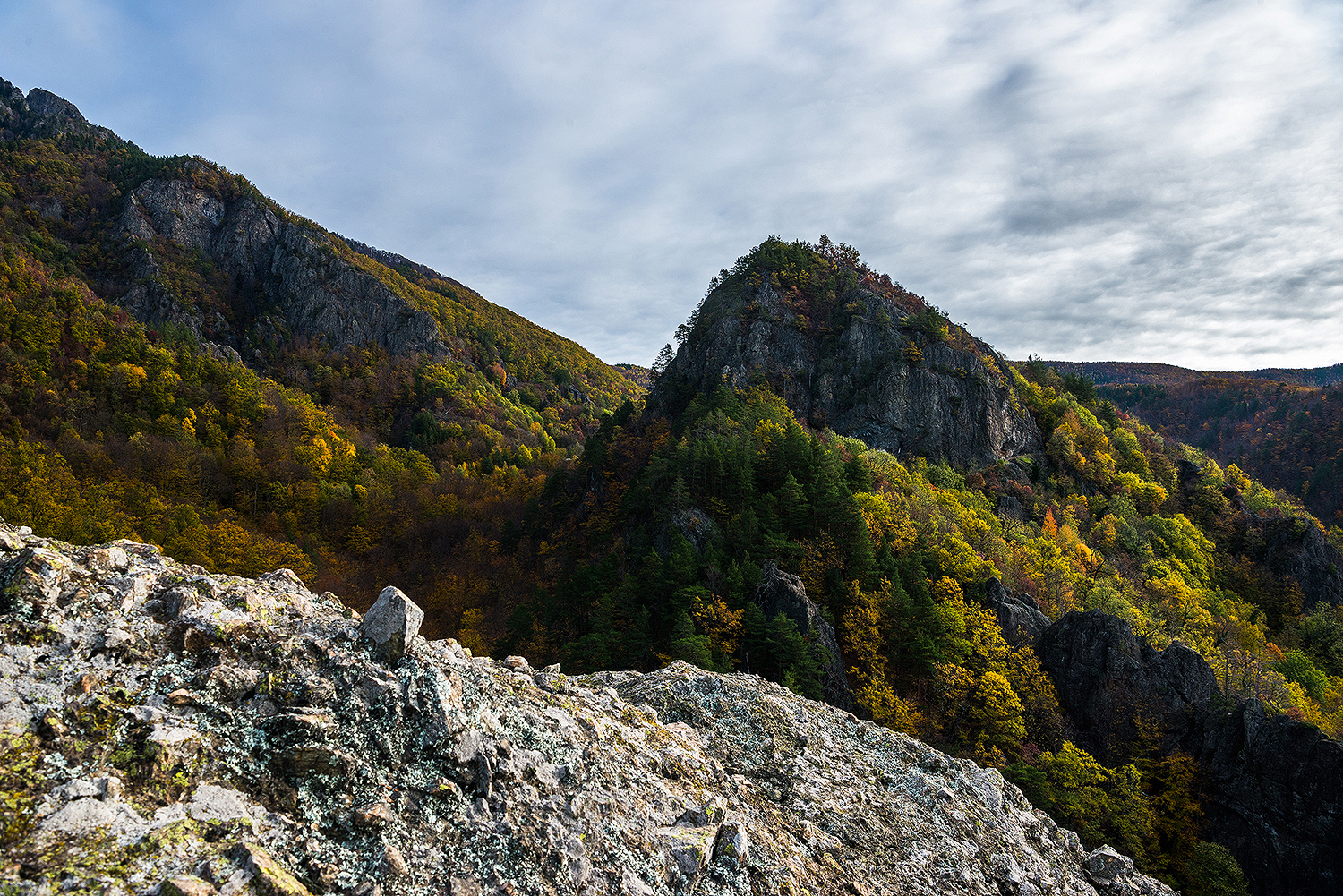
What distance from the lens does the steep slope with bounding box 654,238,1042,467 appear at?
2758 inches

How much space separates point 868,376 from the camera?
239 ft

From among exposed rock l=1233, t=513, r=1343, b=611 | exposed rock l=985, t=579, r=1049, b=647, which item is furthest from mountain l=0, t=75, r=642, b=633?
exposed rock l=1233, t=513, r=1343, b=611

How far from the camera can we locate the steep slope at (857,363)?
7006 centimetres

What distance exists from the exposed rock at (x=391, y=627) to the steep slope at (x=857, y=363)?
216ft

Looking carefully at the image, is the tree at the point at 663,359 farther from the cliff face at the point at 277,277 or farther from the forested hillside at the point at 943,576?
the cliff face at the point at 277,277

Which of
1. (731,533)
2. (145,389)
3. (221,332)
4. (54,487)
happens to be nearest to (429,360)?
(221,332)

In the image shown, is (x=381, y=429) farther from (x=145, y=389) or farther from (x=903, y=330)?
(x=903, y=330)

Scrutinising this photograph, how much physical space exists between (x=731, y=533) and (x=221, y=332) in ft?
482

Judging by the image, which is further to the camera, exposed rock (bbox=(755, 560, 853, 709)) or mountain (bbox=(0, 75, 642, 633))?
mountain (bbox=(0, 75, 642, 633))

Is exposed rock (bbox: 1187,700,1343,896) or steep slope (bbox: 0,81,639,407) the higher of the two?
steep slope (bbox: 0,81,639,407)

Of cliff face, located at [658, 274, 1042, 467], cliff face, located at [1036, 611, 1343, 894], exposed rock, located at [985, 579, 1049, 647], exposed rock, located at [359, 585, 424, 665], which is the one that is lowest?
cliff face, located at [1036, 611, 1343, 894]

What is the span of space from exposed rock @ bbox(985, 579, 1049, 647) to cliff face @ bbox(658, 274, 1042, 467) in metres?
32.7

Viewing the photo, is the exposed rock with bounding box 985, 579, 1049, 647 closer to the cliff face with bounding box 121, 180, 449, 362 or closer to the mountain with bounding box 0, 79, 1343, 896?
the mountain with bounding box 0, 79, 1343, 896

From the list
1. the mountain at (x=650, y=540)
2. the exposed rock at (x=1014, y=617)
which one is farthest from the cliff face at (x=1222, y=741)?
the exposed rock at (x=1014, y=617)
